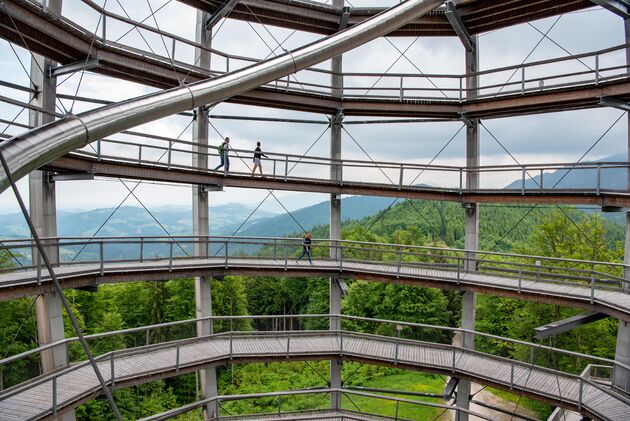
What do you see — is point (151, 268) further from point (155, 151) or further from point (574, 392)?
point (574, 392)

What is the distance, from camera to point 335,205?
54.5 ft

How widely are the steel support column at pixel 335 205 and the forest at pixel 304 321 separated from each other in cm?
376

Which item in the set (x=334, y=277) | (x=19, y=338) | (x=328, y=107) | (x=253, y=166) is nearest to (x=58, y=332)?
(x=253, y=166)

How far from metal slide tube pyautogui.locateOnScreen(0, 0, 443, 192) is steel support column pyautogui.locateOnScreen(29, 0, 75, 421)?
5836mm

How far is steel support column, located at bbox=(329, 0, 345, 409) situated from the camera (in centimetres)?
1595

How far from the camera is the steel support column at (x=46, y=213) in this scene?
11781 mm

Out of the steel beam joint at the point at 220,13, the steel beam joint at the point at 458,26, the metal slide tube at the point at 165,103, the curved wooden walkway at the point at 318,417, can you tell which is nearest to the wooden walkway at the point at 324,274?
the curved wooden walkway at the point at 318,417

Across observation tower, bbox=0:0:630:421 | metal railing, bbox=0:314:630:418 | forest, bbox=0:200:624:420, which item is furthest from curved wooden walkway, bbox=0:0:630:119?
metal railing, bbox=0:314:630:418

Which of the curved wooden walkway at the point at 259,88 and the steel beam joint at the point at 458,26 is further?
the steel beam joint at the point at 458,26

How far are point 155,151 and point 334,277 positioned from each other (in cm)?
662

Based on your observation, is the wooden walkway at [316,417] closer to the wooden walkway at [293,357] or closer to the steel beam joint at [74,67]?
the wooden walkway at [293,357]

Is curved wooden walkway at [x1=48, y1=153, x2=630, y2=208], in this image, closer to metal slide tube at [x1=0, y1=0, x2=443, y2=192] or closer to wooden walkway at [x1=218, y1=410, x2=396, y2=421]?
metal slide tube at [x1=0, y1=0, x2=443, y2=192]

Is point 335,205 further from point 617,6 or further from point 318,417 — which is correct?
point 617,6

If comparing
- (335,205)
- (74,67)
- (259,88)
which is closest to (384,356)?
(335,205)
